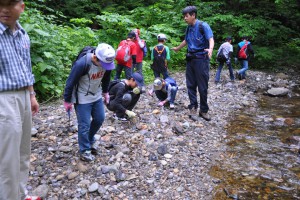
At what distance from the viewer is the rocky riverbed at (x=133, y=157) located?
372 cm

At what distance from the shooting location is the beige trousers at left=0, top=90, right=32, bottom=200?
7.86ft

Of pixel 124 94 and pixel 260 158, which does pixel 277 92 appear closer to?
pixel 260 158

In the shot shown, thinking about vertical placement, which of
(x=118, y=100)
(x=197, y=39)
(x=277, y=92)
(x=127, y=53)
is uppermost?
(x=197, y=39)

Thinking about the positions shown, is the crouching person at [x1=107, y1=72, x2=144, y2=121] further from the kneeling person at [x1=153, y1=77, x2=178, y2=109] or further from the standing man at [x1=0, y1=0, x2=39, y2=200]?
the standing man at [x1=0, y1=0, x2=39, y2=200]

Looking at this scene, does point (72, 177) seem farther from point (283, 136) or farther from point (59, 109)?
point (283, 136)

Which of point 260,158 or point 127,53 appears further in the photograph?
point 127,53

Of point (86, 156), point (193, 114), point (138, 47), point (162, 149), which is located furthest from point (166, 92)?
point (86, 156)

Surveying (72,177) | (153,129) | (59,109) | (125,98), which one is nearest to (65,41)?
(59,109)

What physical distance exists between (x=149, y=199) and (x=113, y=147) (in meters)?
1.31

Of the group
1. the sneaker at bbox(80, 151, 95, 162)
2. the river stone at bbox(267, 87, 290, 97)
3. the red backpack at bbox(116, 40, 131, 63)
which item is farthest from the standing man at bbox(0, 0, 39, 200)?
the river stone at bbox(267, 87, 290, 97)

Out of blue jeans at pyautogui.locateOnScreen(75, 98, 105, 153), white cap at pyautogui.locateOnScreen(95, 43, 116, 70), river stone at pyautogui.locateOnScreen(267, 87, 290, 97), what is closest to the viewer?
white cap at pyautogui.locateOnScreen(95, 43, 116, 70)

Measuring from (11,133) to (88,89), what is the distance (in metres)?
1.52

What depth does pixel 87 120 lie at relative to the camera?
3.90m

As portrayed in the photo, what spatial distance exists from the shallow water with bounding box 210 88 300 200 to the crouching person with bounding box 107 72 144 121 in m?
2.04
